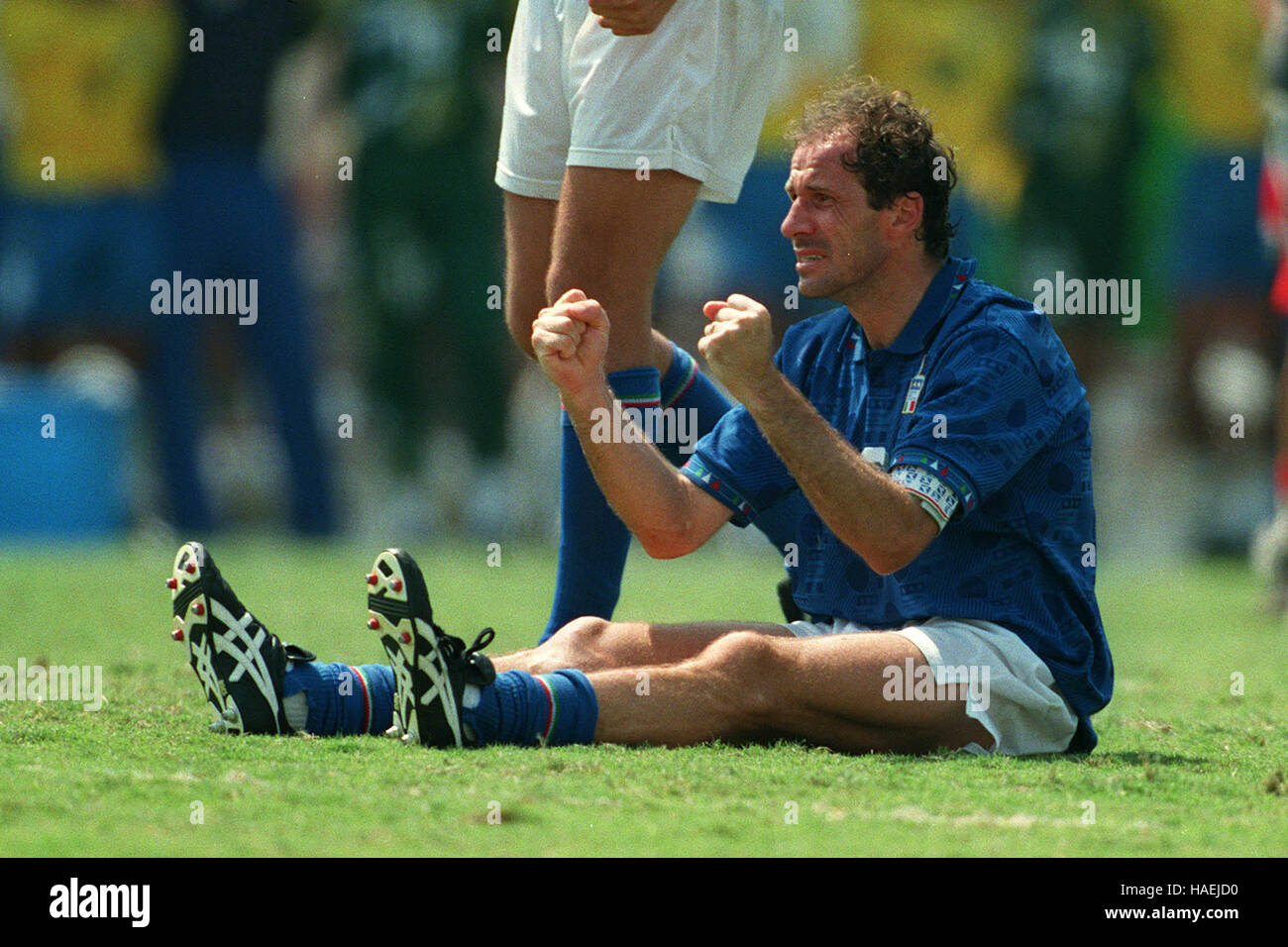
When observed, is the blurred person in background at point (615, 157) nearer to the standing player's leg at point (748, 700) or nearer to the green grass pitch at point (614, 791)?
the standing player's leg at point (748, 700)

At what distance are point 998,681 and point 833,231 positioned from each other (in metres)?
0.86

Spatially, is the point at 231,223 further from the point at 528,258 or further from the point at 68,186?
the point at 528,258

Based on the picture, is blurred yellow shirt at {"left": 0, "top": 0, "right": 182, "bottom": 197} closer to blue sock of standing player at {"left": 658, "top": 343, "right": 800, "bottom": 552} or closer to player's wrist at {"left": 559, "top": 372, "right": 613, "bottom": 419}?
blue sock of standing player at {"left": 658, "top": 343, "right": 800, "bottom": 552}

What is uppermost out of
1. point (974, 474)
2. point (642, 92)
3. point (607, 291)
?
point (642, 92)

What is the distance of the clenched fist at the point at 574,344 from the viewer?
3.33m

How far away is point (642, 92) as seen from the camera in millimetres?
3670

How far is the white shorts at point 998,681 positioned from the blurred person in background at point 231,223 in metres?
6.07

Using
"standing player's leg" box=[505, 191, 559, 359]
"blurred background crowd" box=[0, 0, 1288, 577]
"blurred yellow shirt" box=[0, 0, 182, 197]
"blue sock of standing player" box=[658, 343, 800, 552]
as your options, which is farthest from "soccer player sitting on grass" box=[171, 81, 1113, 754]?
"blurred yellow shirt" box=[0, 0, 182, 197]

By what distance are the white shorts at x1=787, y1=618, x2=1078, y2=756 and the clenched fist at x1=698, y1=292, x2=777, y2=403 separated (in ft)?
1.81

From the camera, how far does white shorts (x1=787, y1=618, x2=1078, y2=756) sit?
337 centimetres

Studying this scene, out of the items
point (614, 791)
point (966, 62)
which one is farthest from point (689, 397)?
point (966, 62)

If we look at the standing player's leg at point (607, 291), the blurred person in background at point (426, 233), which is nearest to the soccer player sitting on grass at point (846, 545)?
the standing player's leg at point (607, 291)
